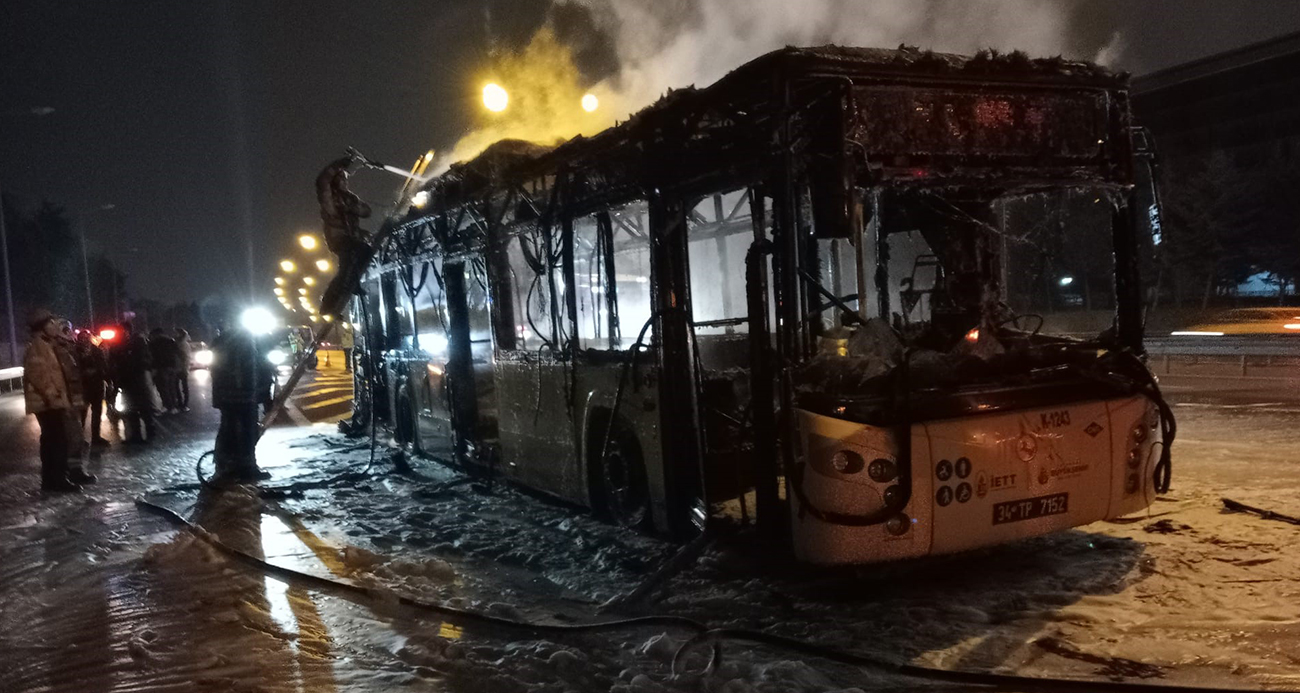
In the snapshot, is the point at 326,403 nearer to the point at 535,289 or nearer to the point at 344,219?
the point at 344,219

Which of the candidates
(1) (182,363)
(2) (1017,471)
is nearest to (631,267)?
(2) (1017,471)

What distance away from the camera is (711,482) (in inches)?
272

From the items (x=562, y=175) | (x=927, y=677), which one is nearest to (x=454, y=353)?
(x=562, y=175)

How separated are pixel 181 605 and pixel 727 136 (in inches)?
203

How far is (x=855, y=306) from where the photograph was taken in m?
5.80

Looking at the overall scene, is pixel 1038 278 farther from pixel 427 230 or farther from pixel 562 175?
pixel 427 230

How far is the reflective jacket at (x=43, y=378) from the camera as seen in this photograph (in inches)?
424

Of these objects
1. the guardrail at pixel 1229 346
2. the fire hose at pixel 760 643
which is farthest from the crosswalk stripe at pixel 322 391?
the guardrail at pixel 1229 346

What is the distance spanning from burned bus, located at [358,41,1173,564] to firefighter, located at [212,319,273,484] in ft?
16.4

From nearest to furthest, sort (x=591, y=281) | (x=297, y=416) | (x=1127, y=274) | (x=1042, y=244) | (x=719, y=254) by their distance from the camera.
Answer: (x=1127, y=274), (x=1042, y=244), (x=591, y=281), (x=719, y=254), (x=297, y=416)

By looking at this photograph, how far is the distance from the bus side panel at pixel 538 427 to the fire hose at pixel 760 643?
248 cm

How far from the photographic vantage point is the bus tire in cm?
757

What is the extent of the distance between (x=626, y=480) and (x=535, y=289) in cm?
240

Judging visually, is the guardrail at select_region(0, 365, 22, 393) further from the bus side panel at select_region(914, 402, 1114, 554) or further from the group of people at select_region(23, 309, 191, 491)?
the bus side panel at select_region(914, 402, 1114, 554)
